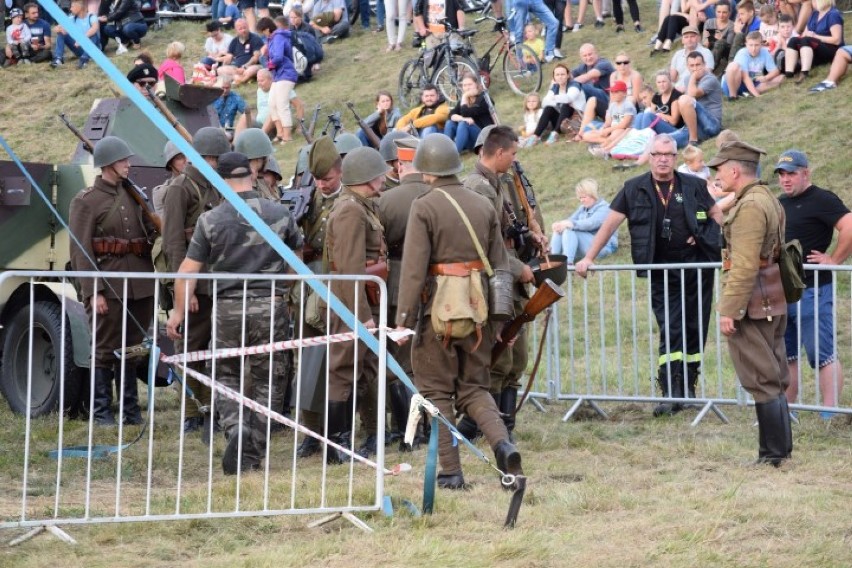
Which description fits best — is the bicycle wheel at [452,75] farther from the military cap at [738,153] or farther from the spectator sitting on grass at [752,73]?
the military cap at [738,153]

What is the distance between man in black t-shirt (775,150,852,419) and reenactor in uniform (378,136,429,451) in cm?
242

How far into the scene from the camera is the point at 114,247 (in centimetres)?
923

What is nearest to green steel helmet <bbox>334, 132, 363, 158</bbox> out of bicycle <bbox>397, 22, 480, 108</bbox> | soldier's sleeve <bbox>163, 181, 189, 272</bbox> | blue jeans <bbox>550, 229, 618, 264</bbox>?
soldier's sleeve <bbox>163, 181, 189, 272</bbox>

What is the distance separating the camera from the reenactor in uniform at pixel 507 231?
809 cm

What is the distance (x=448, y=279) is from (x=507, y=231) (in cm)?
152

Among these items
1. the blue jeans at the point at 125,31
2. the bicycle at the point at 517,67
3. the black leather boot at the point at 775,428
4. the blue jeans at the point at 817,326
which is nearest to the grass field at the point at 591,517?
the black leather boot at the point at 775,428

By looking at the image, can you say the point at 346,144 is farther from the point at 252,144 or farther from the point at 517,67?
the point at 517,67

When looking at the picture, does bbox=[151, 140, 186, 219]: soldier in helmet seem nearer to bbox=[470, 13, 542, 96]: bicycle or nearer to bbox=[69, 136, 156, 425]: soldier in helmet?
bbox=[69, 136, 156, 425]: soldier in helmet

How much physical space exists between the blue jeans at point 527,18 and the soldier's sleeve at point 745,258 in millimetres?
13673

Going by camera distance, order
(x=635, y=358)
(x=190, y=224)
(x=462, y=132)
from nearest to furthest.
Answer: (x=190, y=224) → (x=635, y=358) → (x=462, y=132)

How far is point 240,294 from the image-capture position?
754 cm

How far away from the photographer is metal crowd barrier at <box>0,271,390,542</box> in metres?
6.04

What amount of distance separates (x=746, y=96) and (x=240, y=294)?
11349 mm

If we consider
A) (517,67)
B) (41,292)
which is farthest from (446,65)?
(41,292)
